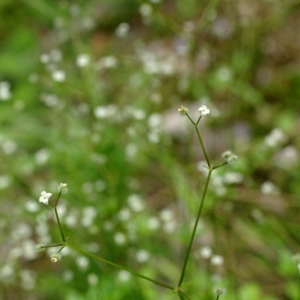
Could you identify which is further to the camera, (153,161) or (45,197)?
(153,161)

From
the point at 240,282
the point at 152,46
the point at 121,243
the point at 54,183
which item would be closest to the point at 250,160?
the point at 240,282

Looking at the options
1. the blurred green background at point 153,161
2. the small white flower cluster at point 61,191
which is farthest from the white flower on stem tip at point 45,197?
the blurred green background at point 153,161

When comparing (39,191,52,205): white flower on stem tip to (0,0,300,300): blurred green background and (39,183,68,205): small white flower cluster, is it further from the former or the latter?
(0,0,300,300): blurred green background

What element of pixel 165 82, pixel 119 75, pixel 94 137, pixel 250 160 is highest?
pixel 165 82

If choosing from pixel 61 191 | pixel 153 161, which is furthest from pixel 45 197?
pixel 153 161

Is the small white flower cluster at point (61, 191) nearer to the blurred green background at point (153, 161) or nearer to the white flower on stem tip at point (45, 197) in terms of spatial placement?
the white flower on stem tip at point (45, 197)

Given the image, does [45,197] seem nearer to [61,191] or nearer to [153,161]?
[61,191]

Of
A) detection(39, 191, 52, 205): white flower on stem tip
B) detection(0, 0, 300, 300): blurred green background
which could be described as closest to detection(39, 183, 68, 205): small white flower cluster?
detection(39, 191, 52, 205): white flower on stem tip

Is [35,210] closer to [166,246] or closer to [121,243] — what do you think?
[121,243]
